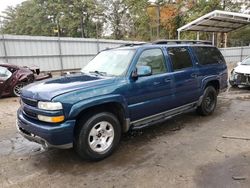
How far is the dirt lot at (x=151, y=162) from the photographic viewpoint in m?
3.26

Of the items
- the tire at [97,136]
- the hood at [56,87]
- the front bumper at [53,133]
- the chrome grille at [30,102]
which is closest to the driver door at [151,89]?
the tire at [97,136]

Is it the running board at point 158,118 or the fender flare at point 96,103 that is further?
the running board at point 158,118

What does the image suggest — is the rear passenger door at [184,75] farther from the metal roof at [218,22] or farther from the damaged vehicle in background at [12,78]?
the metal roof at [218,22]

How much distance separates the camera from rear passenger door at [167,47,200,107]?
505 cm

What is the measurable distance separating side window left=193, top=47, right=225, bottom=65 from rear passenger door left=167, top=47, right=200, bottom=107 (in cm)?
39

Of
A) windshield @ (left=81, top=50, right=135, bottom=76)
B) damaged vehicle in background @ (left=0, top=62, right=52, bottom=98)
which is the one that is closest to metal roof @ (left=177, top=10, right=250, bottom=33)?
damaged vehicle in background @ (left=0, top=62, right=52, bottom=98)

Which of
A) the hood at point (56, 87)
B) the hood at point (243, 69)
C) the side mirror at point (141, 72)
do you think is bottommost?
the hood at point (243, 69)

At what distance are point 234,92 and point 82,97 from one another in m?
7.70

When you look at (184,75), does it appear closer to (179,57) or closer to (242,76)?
(179,57)

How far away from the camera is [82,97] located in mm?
3500

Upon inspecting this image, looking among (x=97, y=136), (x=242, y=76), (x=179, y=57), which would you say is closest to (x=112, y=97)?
(x=97, y=136)

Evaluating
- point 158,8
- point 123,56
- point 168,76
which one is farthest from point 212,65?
point 158,8

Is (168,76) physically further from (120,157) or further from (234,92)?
(234,92)

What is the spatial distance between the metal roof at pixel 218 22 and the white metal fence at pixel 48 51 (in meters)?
6.95
